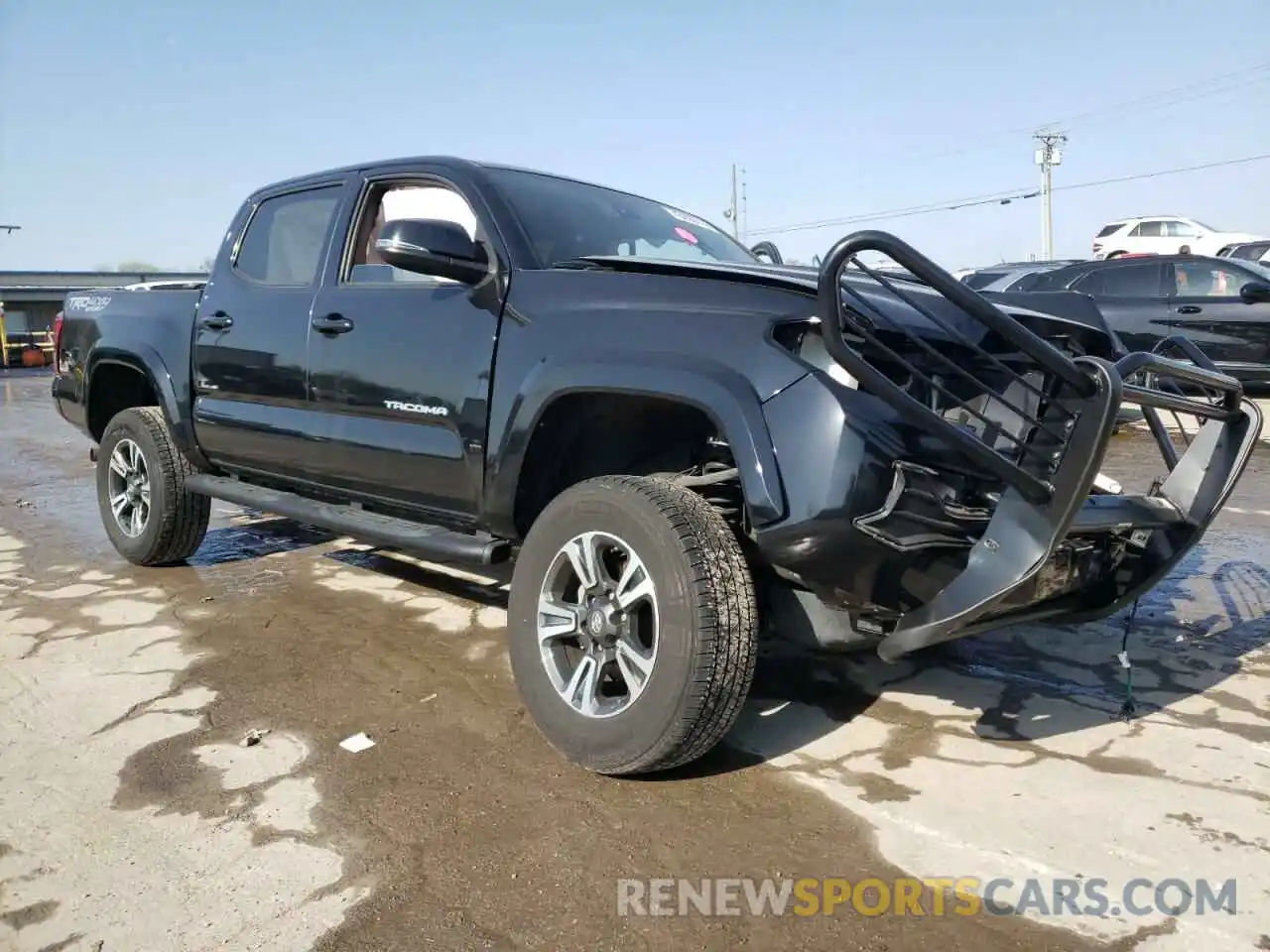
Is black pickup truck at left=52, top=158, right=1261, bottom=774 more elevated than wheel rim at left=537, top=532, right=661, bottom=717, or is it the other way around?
black pickup truck at left=52, top=158, right=1261, bottom=774

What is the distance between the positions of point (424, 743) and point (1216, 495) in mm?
2561

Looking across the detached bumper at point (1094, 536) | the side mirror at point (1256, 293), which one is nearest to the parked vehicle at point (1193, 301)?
the side mirror at point (1256, 293)

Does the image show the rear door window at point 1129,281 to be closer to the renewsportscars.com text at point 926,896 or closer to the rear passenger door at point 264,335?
the rear passenger door at point 264,335

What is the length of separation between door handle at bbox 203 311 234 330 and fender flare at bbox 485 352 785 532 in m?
2.03

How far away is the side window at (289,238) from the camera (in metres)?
4.31

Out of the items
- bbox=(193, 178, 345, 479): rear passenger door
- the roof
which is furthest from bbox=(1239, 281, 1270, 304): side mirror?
the roof

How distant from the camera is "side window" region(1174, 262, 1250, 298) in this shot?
1026cm

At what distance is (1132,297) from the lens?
1097 cm

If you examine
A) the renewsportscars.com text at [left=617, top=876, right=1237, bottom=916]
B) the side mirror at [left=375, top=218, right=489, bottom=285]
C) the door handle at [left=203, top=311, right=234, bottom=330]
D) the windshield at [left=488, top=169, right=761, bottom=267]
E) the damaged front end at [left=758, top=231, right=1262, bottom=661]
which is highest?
the windshield at [left=488, top=169, right=761, bottom=267]

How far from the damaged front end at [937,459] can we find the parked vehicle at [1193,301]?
27.2ft

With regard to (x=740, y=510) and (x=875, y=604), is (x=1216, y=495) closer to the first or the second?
(x=875, y=604)

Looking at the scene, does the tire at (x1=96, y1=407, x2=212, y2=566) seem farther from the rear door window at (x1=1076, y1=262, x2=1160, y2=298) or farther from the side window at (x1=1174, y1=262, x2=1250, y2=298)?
the side window at (x1=1174, y1=262, x2=1250, y2=298)

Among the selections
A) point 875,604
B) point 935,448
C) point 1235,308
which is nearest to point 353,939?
point 875,604

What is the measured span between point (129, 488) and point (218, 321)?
1344 mm
